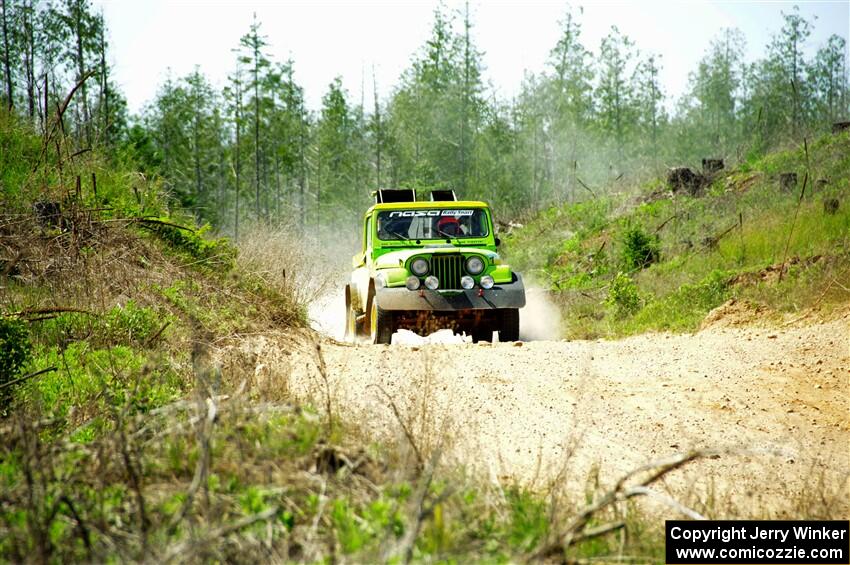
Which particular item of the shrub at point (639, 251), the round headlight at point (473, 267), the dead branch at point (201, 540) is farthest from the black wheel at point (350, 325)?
the dead branch at point (201, 540)

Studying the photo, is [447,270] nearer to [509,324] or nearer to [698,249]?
[509,324]

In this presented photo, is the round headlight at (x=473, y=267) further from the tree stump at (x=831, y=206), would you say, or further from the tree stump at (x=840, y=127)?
the tree stump at (x=840, y=127)

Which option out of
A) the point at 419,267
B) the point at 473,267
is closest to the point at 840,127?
the point at 473,267

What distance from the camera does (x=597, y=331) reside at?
1341 cm

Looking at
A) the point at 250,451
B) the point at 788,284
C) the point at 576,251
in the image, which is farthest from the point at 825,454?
the point at 576,251

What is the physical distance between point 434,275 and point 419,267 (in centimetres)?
25

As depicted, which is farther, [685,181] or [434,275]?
[685,181]

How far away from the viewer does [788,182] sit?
19.9 m

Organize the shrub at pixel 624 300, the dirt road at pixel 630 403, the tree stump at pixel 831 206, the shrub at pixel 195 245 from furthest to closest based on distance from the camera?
the tree stump at pixel 831 206 < the shrub at pixel 624 300 < the shrub at pixel 195 245 < the dirt road at pixel 630 403

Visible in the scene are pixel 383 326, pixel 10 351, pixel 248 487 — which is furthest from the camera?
pixel 383 326

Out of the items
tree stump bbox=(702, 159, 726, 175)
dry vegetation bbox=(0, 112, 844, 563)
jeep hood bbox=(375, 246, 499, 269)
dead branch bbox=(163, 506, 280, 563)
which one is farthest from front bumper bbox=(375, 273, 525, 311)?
tree stump bbox=(702, 159, 726, 175)

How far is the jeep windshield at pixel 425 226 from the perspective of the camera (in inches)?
502

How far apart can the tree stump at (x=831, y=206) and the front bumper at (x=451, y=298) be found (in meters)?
7.23

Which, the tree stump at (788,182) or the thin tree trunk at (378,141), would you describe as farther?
the thin tree trunk at (378,141)
